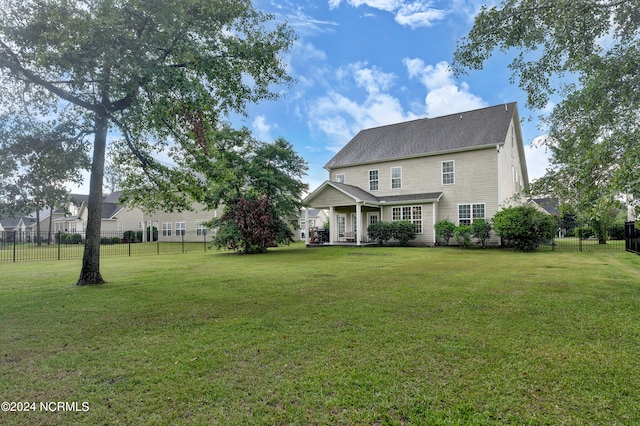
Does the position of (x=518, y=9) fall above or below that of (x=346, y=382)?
above

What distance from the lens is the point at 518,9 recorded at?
293 inches

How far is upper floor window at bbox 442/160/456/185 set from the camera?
69.4 ft

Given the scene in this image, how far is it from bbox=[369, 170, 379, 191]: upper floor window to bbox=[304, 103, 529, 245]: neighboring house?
7 cm

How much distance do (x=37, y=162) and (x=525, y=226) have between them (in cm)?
1914

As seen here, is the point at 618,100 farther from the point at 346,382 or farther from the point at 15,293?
the point at 15,293

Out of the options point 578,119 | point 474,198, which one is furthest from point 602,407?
point 474,198

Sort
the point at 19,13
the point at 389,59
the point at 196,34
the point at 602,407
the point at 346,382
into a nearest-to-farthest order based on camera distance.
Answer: the point at 602,407 → the point at 346,382 → the point at 19,13 → the point at 196,34 → the point at 389,59

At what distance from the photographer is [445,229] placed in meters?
19.8

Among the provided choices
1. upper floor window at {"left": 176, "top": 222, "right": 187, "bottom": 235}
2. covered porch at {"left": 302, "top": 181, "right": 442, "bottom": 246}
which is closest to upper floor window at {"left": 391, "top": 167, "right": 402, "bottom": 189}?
covered porch at {"left": 302, "top": 181, "right": 442, "bottom": 246}

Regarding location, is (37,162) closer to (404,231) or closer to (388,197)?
(404,231)

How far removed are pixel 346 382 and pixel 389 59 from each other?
19.9m

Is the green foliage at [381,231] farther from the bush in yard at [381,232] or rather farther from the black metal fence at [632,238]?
the black metal fence at [632,238]

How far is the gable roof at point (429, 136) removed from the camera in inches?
812

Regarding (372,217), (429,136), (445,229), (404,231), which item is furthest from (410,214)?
(429,136)
